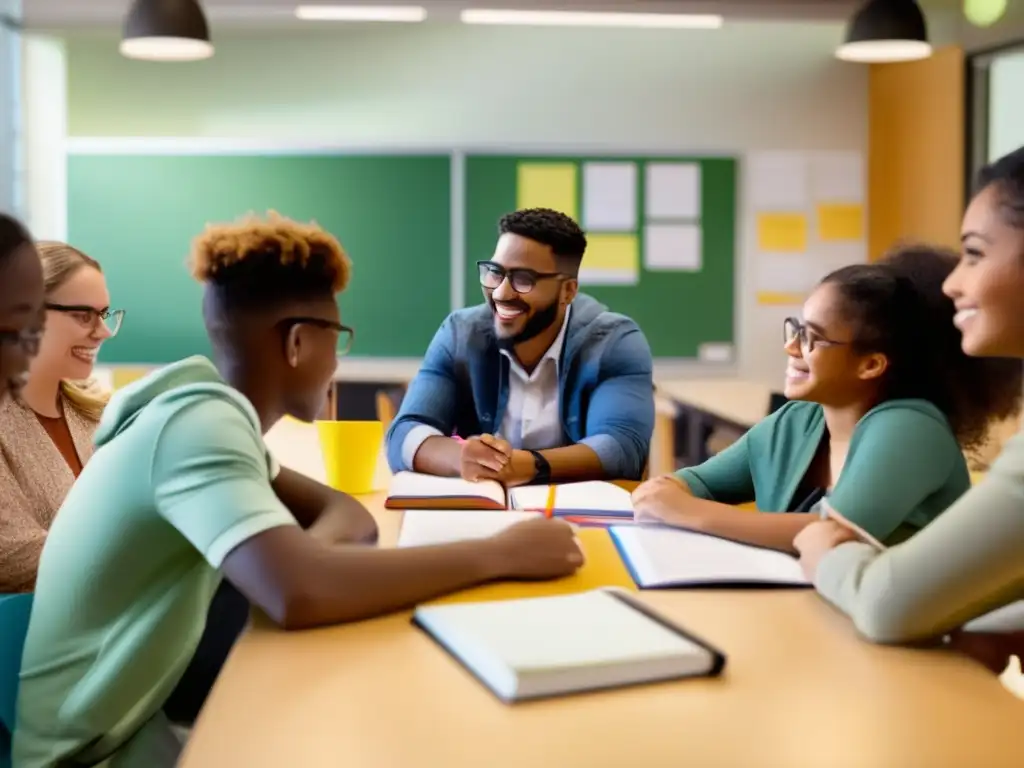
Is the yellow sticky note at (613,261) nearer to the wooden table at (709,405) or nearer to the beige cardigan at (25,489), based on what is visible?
the wooden table at (709,405)

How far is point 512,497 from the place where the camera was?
184cm

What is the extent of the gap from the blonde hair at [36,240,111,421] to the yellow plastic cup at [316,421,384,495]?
0.43 m

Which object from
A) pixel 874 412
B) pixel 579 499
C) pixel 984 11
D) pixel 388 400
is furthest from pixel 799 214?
pixel 874 412

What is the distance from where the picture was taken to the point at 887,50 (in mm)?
3500

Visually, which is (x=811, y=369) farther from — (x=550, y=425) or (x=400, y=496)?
(x=550, y=425)

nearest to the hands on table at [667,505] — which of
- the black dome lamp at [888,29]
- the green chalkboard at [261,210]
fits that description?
the black dome lamp at [888,29]

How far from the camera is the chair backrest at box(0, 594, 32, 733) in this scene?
49.3 inches

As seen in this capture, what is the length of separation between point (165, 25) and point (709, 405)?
220cm

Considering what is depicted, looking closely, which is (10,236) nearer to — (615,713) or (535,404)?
(615,713)

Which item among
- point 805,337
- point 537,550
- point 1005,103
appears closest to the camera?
point 537,550

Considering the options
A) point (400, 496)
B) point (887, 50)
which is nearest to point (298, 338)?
point (400, 496)

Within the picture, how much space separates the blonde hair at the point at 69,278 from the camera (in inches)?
71.7

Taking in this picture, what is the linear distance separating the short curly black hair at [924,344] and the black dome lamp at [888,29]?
2052 millimetres

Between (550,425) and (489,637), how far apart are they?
4.41 ft
